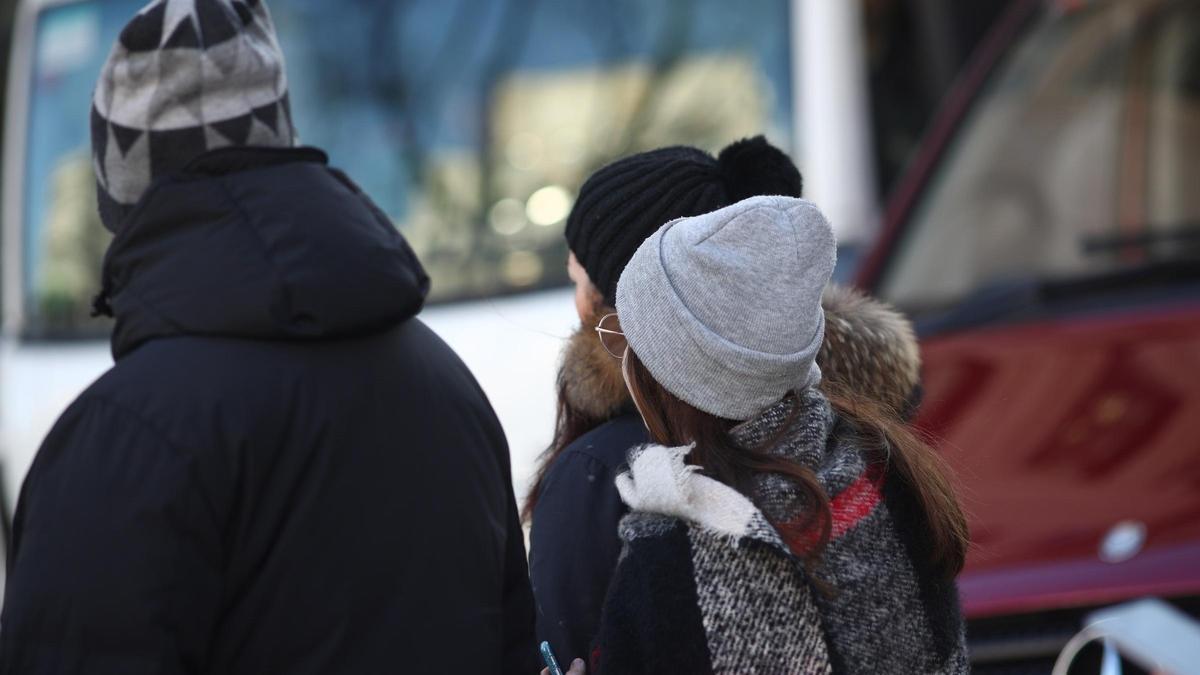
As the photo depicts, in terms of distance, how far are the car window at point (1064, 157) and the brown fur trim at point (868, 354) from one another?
198 centimetres

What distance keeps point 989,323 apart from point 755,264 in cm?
210

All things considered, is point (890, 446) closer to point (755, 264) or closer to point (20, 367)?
point (755, 264)

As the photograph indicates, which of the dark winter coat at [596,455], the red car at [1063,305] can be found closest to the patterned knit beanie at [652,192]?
the dark winter coat at [596,455]

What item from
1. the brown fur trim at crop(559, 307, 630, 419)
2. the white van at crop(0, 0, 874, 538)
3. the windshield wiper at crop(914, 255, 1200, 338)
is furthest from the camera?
the white van at crop(0, 0, 874, 538)

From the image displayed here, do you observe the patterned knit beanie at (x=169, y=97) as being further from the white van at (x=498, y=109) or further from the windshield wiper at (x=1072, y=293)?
the white van at (x=498, y=109)

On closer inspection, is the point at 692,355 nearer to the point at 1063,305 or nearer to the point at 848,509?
the point at 848,509

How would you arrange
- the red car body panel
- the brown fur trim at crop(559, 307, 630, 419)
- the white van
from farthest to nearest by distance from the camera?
the white van
the red car body panel
the brown fur trim at crop(559, 307, 630, 419)

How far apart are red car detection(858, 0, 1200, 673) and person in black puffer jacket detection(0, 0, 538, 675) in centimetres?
82

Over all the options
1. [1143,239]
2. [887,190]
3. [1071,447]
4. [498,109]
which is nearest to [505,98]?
[498,109]

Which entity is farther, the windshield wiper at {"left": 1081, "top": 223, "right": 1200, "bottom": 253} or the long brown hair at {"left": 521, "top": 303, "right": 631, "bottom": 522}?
the windshield wiper at {"left": 1081, "top": 223, "right": 1200, "bottom": 253}

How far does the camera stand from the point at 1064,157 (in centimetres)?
415

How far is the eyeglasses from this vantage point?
1836 millimetres

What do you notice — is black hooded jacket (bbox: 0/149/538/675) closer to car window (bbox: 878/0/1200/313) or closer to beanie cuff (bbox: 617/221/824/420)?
beanie cuff (bbox: 617/221/824/420)

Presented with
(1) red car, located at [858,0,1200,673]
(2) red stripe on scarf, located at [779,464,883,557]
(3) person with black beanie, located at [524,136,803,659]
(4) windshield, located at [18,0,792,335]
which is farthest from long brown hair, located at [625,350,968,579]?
(4) windshield, located at [18,0,792,335]
